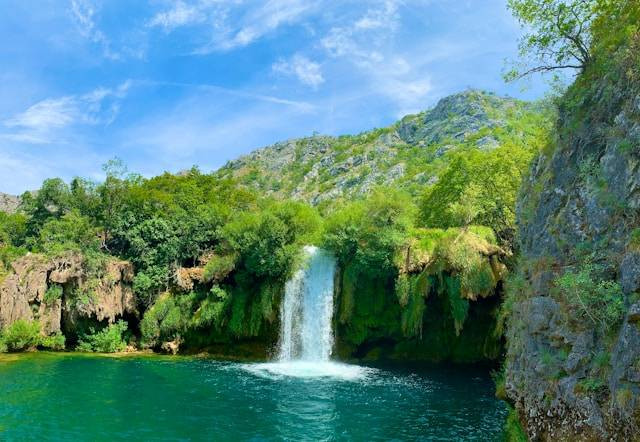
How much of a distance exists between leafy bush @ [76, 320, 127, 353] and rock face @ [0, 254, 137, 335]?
838mm

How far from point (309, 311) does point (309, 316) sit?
0.35 meters

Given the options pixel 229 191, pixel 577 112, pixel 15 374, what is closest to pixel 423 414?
pixel 577 112

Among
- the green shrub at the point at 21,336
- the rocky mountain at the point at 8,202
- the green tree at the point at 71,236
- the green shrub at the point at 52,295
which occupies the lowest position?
the green shrub at the point at 21,336

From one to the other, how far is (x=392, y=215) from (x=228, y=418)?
18.4m

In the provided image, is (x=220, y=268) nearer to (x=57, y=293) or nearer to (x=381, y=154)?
(x=57, y=293)

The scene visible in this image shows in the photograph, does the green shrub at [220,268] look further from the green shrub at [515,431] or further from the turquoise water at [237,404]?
the green shrub at [515,431]

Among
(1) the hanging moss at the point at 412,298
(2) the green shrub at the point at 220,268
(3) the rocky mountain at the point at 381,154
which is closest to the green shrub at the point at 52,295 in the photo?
(2) the green shrub at the point at 220,268

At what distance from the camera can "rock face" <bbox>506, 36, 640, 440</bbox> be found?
31.1ft

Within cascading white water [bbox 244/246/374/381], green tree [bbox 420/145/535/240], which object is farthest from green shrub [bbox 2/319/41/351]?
green tree [bbox 420/145/535/240]

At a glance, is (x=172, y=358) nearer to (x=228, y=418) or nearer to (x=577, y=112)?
(x=228, y=418)

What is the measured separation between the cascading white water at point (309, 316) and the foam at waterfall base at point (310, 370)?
0.07m

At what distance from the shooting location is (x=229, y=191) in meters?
52.9

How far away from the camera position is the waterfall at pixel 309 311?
32969 mm

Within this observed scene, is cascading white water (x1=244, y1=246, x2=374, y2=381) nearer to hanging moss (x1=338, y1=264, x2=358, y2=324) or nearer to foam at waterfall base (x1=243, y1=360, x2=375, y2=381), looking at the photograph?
foam at waterfall base (x1=243, y1=360, x2=375, y2=381)
